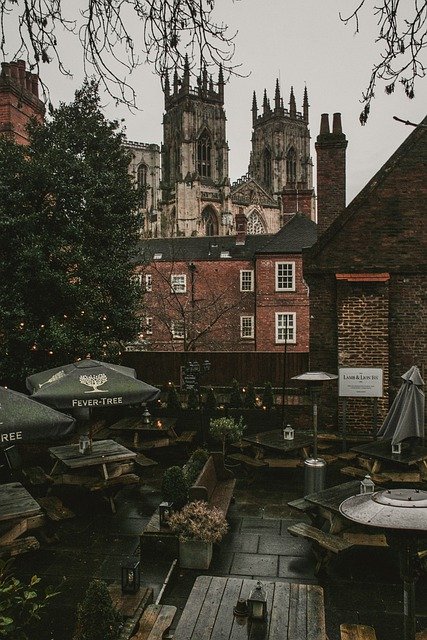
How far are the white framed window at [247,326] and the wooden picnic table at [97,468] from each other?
26.8 meters

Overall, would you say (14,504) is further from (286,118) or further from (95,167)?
(286,118)

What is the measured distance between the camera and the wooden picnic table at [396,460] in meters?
9.43

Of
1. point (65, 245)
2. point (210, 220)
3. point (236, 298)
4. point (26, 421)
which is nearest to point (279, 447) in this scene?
point (26, 421)

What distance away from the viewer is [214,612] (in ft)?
14.5

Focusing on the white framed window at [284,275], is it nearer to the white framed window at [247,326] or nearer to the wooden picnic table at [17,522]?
the white framed window at [247,326]

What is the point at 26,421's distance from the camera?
6.18 meters

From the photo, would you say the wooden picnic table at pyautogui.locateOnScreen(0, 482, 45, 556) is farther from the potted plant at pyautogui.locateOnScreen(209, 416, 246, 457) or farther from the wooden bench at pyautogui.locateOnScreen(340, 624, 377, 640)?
the potted plant at pyautogui.locateOnScreen(209, 416, 246, 457)

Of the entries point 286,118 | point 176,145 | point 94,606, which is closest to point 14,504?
point 94,606

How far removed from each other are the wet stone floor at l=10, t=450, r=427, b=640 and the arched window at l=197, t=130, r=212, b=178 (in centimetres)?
7198

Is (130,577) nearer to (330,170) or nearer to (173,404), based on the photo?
(173,404)

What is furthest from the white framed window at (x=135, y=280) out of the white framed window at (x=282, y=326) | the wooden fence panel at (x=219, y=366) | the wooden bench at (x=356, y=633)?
the white framed window at (x=282, y=326)

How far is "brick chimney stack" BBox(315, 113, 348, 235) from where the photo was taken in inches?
564

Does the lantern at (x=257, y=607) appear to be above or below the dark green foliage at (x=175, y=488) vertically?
above

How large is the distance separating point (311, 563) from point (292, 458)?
418 cm
